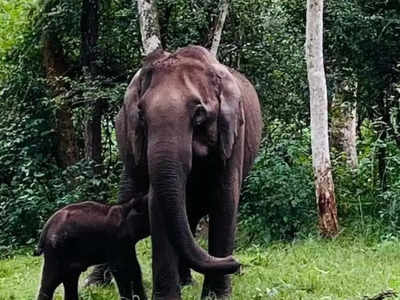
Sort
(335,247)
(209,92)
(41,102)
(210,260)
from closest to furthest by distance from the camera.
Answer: (210,260) → (209,92) → (335,247) → (41,102)

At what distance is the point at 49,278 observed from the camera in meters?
7.48

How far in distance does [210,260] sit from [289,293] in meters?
1.62

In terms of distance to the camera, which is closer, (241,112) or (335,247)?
(241,112)

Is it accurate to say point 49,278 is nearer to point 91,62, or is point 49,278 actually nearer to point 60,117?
Result: point 91,62

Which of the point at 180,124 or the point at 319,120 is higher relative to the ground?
the point at 180,124

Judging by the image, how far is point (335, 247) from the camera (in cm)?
1079

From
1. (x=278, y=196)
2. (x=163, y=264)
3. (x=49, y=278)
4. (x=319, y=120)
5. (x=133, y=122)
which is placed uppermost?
(x=133, y=122)

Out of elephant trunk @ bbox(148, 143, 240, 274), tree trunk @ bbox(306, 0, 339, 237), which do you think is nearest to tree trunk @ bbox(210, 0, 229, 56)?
tree trunk @ bbox(306, 0, 339, 237)

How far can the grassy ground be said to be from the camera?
25.4ft

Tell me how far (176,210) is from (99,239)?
1.23 meters

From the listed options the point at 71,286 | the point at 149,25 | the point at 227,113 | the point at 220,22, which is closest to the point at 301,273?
the point at 71,286

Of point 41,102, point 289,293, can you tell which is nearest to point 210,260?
point 289,293

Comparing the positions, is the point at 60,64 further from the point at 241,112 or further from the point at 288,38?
the point at 241,112

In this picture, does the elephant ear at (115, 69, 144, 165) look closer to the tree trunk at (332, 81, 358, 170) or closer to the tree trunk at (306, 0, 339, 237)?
the tree trunk at (306, 0, 339, 237)
